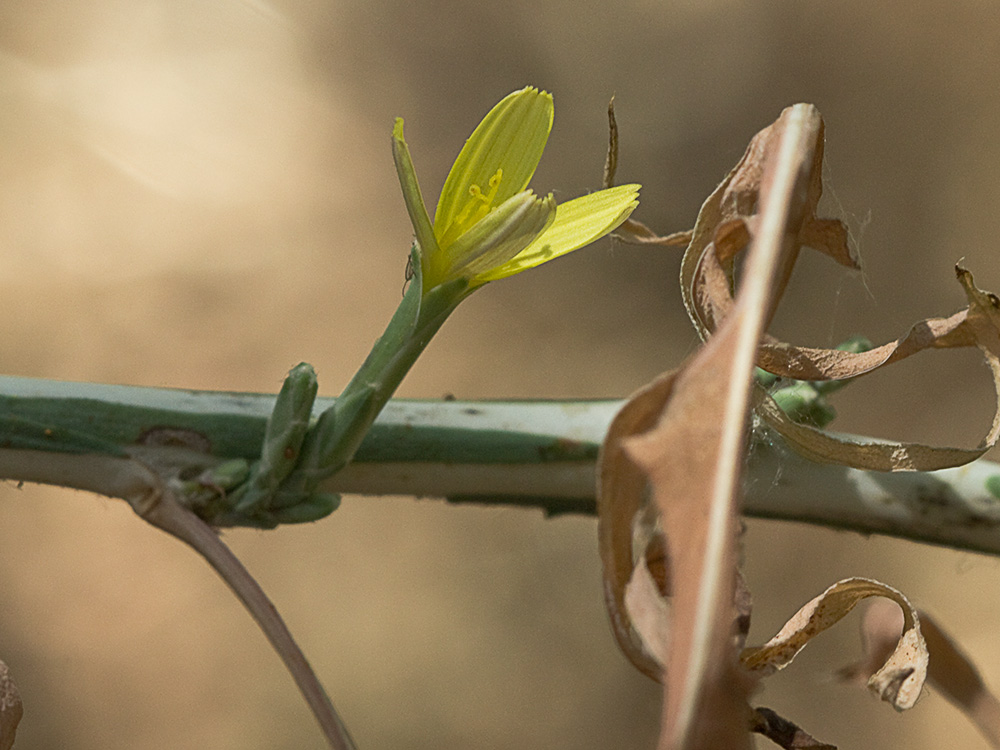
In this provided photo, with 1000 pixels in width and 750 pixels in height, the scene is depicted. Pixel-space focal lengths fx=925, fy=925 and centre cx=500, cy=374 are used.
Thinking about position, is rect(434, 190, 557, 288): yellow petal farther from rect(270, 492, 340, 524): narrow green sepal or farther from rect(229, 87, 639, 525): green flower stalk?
rect(270, 492, 340, 524): narrow green sepal

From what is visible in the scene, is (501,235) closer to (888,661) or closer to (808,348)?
(808,348)

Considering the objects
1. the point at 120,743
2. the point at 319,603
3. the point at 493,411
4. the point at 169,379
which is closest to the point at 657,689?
the point at 319,603

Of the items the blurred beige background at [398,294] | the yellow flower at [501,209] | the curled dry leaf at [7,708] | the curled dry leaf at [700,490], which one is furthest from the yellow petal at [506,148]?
the blurred beige background at [398,294]

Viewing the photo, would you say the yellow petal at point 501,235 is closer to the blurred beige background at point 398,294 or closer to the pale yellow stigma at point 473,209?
the pale yellow stigma at point 473,209

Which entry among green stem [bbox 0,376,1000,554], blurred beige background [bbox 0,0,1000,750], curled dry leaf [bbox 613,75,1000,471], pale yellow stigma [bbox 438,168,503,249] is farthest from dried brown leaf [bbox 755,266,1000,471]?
blurred beige background [bbox 0,0,1000,750]

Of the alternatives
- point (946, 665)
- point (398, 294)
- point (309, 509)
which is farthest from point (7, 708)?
point (398, 294)

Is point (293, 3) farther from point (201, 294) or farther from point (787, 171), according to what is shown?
point (787, 171)
